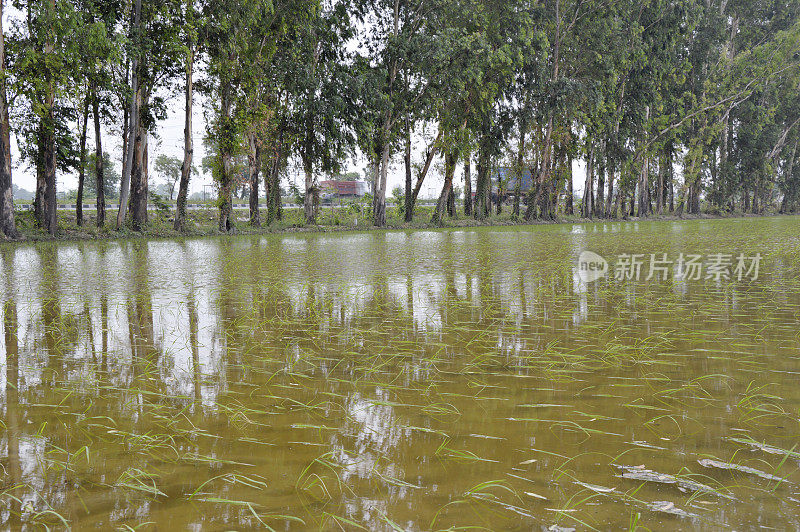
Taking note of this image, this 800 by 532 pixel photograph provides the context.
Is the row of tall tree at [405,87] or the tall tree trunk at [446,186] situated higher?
the row of tall tree at [405,87]

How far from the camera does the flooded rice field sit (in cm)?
163

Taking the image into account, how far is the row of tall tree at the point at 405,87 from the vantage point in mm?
17562

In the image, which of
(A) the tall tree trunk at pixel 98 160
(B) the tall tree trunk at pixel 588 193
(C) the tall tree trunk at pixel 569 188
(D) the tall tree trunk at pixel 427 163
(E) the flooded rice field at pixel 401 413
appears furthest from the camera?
(B) the tall tree trunk at pixel 588 193

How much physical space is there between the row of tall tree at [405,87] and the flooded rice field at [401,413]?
15075mm

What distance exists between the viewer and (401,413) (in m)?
2.39

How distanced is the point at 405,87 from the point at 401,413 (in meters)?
23.6

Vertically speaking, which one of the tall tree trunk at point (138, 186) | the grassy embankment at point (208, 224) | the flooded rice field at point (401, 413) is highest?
the tall tree trunk at point (138, 186)

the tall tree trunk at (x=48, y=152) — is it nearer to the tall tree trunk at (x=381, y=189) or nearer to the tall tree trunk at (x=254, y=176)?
the tall tree trunk at (x=254, y=176)

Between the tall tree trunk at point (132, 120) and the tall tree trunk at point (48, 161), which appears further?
the tall tree trunk at point (132, 120)

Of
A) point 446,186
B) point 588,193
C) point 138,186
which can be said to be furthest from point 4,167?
point 588,193

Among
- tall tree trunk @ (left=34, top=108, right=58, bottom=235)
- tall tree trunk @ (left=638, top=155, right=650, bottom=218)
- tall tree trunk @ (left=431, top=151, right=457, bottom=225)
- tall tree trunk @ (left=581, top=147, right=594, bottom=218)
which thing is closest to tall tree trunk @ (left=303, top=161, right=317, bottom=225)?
tall tree trunk @ (left=431, top=151, right=457, bottom=225)

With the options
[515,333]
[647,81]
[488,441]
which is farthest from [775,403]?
[647,81]

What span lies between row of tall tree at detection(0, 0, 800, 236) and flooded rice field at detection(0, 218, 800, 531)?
15075 mm

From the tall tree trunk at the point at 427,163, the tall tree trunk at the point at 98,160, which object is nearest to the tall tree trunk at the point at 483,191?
the tall tree trunk at the point at 427,163
